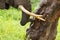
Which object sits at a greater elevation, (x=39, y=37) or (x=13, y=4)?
(x=13, y=4)

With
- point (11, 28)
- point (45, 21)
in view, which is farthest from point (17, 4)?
point (11, 28)

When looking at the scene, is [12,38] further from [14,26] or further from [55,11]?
[55,11]

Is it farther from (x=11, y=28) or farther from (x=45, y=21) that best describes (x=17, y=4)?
(x=11, y=28)

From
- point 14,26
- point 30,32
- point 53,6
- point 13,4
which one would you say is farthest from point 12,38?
point 13,4

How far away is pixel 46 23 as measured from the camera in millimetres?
2693

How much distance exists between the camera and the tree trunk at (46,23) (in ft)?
8.73

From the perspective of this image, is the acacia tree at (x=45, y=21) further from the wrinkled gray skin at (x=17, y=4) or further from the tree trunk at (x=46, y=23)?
A: the wrinkled gray skin at (x=17, y=4)

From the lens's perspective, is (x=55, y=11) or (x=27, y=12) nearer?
(x=27, y=12)

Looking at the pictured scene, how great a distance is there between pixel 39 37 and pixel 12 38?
1009 mm

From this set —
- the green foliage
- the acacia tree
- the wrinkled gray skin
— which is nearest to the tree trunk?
the acacia tree

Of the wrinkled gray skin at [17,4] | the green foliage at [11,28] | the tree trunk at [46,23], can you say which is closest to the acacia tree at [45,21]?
the tree trunk at [46,23]

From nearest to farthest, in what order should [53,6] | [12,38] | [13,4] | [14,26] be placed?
1. [13,4]
2. [53,6]
3. [12,38]
4. [14,26]

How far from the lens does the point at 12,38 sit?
12.3 ft

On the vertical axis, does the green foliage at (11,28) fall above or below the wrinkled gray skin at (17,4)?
below
